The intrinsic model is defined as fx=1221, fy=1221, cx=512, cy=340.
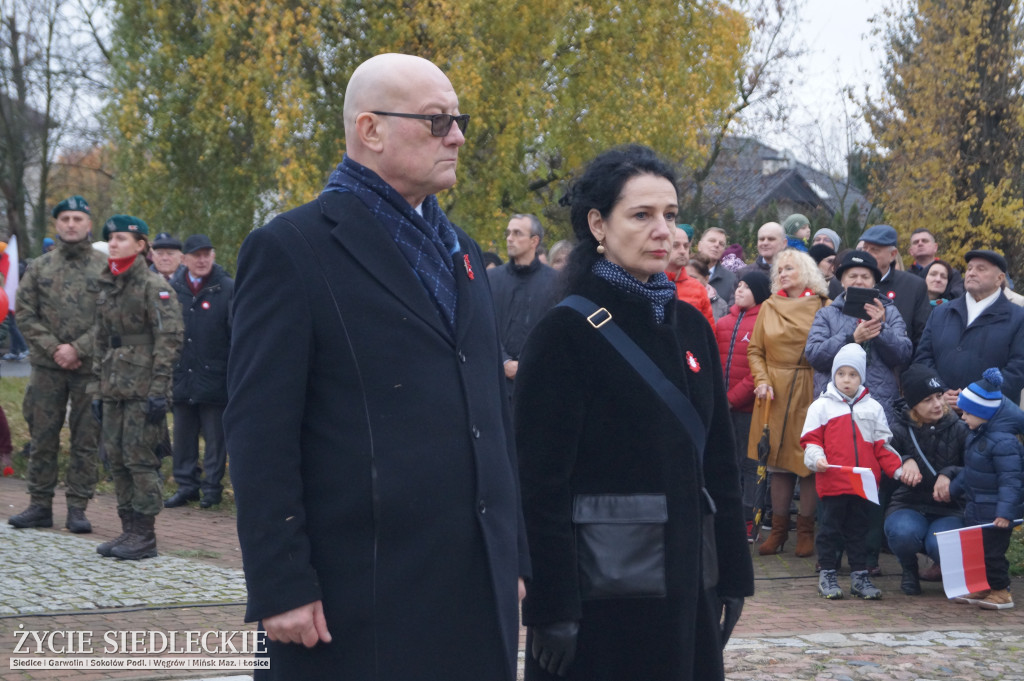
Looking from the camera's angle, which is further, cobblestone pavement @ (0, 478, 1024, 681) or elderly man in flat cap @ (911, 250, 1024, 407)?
elderly man in flat cap @ (911, 250, 1024, 407)

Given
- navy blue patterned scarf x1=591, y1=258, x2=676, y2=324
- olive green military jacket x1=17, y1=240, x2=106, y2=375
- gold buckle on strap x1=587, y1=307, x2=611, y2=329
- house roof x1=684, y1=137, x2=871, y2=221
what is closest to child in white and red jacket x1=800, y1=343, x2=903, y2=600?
navy blue patterned scarf x1=591, y1=258, x2=676, y2=324

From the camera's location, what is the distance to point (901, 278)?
10.2 m

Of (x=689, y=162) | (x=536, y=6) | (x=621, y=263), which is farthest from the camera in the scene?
(x=689, y=162)

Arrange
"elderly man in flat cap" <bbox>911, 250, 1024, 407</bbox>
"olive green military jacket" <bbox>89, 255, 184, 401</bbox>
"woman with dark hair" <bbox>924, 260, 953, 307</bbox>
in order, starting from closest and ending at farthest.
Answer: "olive green military jacket" <bbox>89, 255, 184, 401</bbox>
"elderly man in flat cap" <bbox>911, 250, 1024, 407</bbox>
"woman with dark hair" <bbox>924, 260, 953, 307</bbox>

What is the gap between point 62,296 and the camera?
9.48 metres

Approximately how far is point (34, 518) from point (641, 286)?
722cm

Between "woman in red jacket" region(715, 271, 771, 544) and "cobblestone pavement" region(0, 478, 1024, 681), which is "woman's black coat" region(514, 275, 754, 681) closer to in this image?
"cobblestone pavement" region(0, 478, 1024, 681)

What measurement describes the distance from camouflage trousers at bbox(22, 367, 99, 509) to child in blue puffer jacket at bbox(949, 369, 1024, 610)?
21.0ft

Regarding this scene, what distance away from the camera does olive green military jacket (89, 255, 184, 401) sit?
28.0 feet

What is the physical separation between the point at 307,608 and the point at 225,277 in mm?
9302

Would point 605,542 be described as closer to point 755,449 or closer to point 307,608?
point 307,608

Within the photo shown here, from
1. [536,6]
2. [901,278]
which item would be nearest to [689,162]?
[536,6]

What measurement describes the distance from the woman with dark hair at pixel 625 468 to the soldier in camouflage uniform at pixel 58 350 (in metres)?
6.52

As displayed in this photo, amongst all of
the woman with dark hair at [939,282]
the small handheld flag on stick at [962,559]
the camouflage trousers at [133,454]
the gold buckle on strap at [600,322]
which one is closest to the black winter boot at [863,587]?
the small handheld flag on stick at [962,559]
